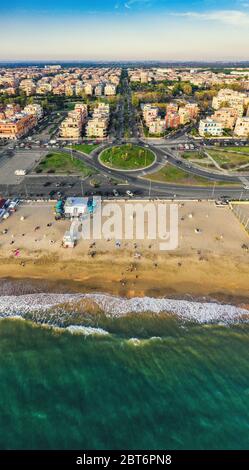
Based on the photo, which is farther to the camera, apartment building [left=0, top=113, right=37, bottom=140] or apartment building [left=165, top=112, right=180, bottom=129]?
apartment building [left=165, top=112, right=180, bottom=129]

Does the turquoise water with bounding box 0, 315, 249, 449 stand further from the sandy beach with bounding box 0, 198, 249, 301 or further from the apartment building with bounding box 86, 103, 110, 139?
the apartment building with bounding box 86, 103, 110, 139

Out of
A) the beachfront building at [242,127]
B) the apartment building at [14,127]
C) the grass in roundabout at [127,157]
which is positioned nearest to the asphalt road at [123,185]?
the grass in roundabout at [127,157]

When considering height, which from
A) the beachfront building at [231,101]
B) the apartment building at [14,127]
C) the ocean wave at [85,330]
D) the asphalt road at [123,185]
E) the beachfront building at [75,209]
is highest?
the beachfront building at [231,101]

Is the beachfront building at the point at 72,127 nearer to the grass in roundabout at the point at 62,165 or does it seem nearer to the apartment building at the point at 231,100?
the grass in roundabout at the point at 62,165

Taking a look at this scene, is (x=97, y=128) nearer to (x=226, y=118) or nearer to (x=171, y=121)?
(x=171, y=121)

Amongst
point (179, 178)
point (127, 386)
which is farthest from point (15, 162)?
point (127, 386)

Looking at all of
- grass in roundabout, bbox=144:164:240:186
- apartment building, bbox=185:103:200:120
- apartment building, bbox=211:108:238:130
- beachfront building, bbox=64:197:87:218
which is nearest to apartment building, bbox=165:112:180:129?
apartment building, bbox=185:103:200:120
